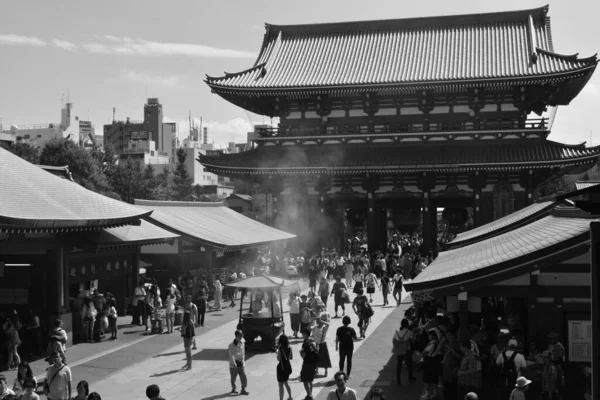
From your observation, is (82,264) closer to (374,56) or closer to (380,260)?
(380,260)

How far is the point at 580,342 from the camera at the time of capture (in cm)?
1345

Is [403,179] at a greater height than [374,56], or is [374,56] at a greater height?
[374,56]

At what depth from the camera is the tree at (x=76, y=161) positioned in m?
61.7

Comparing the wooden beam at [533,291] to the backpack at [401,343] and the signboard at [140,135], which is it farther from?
the signboard at [140,135]

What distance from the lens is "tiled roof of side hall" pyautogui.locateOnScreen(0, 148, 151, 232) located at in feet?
60.5

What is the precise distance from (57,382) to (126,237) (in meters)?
11.9

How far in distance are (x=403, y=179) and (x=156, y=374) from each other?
30.4 meters

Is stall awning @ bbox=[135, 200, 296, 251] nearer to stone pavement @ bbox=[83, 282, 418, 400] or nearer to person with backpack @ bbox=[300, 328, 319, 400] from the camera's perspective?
stone pavement @ bbox=[83, 282, 418, 400]

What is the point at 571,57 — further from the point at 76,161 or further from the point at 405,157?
the point at 76,161

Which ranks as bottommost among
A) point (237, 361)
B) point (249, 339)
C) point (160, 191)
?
point (249, 339)

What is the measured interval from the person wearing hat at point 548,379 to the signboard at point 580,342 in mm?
1227

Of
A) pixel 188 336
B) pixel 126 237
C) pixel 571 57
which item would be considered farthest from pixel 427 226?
pixel 188 336

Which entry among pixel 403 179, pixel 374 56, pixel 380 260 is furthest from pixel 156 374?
pixel 374 56

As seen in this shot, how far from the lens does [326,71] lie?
50.0 m
